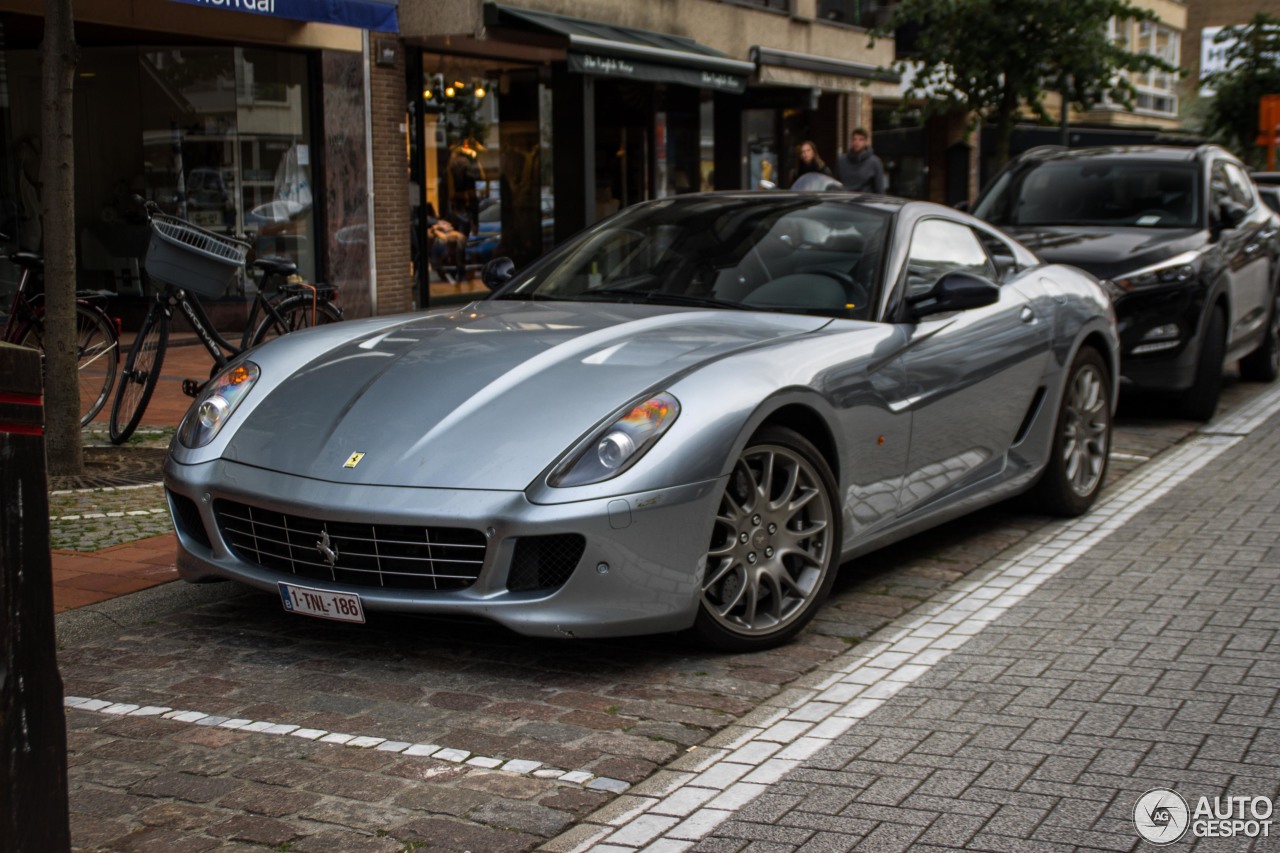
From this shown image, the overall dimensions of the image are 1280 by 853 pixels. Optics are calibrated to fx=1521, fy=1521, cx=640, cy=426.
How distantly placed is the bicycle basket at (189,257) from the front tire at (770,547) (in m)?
4.29

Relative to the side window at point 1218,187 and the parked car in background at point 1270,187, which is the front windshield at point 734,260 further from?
the parked car in background at point 1270,187

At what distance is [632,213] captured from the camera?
21.3 feet

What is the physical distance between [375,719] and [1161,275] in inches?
283

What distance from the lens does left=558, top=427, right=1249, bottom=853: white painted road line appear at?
3426 mm

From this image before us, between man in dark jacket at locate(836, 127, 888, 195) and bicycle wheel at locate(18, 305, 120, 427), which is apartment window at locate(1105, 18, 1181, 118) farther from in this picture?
bicycle wheel at locate(18, 305, 120, 427)

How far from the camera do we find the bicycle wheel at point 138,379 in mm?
8305

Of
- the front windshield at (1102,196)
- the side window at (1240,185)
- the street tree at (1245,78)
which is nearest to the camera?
the front windshield at (1102,196)

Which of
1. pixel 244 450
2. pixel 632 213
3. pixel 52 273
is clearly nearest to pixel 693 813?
pixel 244 450

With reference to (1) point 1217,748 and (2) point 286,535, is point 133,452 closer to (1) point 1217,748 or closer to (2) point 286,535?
(2) point 286,535

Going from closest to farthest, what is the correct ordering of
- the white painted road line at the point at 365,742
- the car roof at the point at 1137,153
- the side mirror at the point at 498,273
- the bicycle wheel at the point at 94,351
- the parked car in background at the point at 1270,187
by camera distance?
the white painted road line at the point at 365,742 < the side mirror at the point at 498,273 < the bicycle wheel at the point at 94,351 < the car roof at the point at 1137,153 < the parked car in background at the point at 1270,187

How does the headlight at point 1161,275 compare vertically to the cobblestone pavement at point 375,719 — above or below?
above

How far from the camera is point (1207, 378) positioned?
32.5 ft

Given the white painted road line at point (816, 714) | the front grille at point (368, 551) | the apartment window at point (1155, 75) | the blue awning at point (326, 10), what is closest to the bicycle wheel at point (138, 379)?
the front grille at point (368, 551)

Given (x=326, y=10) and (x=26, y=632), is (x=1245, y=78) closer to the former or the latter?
(x=326, y=10)
